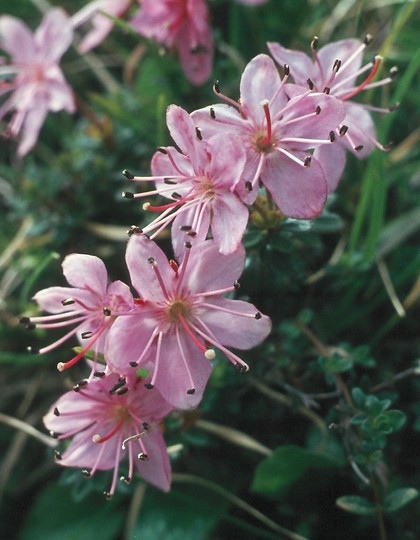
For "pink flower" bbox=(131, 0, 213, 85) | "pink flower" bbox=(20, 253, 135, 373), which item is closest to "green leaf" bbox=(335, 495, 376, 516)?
"pink flower" bbox=(20, 253, 135, 373)

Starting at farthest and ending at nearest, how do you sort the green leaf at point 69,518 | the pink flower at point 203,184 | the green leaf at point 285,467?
1. the green leaf at point 69,518
2. the green leaf at point 285,467
3. the pink flower at point 203,184

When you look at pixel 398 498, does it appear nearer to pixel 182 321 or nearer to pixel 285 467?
pixel 285 467

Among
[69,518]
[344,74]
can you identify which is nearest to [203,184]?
[344,74]

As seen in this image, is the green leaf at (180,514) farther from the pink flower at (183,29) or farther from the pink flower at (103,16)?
the pink flower at (103,16)

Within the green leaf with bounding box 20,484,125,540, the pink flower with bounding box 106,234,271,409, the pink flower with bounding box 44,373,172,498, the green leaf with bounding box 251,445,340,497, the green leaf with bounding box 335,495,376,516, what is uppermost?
the pink flower with bounding box 106,234,271,409

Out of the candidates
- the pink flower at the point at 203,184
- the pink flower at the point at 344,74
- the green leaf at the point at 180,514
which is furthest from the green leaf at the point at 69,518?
the pink flower at the point at 344,74

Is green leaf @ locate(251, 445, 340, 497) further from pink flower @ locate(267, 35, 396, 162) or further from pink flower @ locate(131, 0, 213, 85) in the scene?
pink flower @ locate(131, 0, 213, 85)
